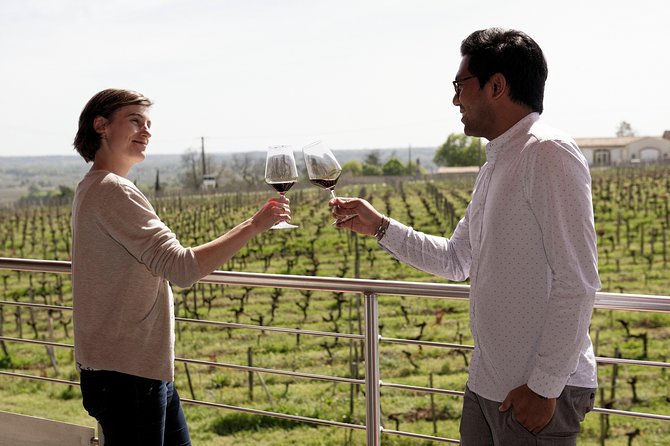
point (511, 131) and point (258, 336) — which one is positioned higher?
point (511, 131)

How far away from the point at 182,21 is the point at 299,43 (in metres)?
8.76

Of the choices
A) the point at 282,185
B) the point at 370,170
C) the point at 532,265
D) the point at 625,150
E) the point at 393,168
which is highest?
the point at 625,150

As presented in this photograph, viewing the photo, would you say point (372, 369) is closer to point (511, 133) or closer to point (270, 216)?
point (270, 216)

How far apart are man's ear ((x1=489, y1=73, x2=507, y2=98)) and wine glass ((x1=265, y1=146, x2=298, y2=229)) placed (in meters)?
0.57

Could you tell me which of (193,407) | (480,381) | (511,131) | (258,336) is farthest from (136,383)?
(258,336)

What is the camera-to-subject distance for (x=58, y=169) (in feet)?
133

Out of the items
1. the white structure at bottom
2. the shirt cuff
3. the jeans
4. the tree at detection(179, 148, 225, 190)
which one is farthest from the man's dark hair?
the white structure at bottom

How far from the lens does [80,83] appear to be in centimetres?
5528

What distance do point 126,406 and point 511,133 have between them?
933 millimetres

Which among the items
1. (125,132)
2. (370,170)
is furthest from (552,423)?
(370,170)

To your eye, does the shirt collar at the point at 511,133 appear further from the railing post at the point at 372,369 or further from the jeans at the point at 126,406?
the jeans at the point at 126,406

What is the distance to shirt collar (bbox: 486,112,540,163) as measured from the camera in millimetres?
1263

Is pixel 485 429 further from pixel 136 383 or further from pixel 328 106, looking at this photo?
pixel 328 106

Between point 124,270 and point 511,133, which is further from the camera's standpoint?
point 124,270
